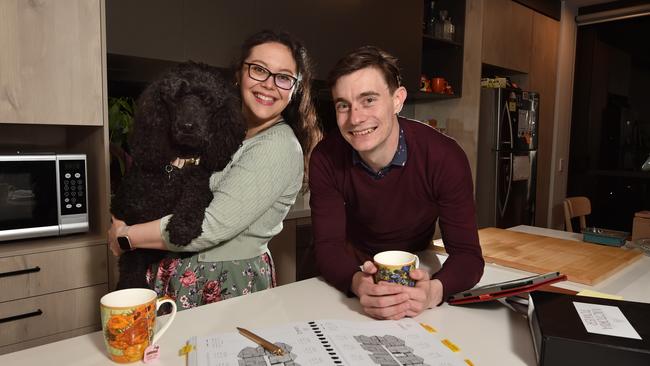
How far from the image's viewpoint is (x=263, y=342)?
0.73m

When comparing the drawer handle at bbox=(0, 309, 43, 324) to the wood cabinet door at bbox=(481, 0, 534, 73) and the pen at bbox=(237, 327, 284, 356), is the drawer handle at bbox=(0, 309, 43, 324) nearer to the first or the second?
the pen at bbox=(237, 327, 284, 356)

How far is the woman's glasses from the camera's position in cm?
122

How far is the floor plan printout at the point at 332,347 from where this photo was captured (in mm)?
698

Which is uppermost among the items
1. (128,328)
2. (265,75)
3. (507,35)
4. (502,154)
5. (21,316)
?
(507,35)

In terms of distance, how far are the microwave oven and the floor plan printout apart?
1.34 meters

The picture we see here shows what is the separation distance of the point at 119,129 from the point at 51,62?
1.56 ft

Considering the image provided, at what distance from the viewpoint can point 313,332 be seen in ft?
2.61

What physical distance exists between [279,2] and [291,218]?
1.18 meters

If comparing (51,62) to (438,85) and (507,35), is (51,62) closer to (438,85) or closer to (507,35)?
(438,85)

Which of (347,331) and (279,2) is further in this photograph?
(279,2)

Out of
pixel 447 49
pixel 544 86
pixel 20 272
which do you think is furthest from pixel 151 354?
pixel 544 86

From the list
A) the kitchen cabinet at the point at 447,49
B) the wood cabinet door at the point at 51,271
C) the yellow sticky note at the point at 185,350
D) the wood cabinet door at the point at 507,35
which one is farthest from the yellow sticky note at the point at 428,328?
the wood cabinet door at the point at 507,35

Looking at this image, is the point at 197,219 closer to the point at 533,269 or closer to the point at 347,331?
the point at 347,331

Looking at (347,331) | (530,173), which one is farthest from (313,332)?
(530,173)
